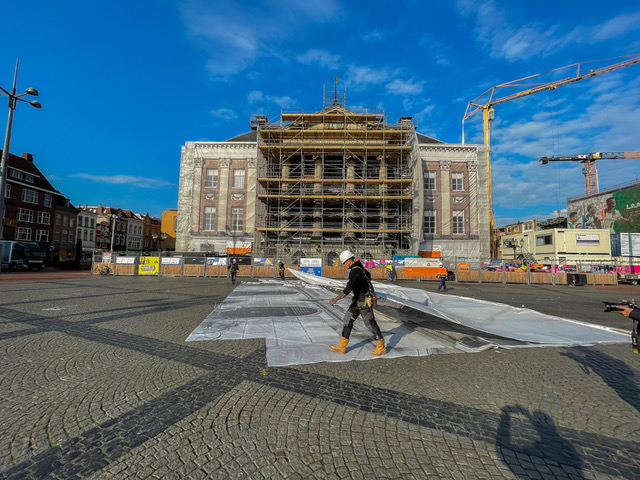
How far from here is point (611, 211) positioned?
174 ft

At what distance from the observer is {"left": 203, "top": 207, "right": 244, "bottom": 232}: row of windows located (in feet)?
114

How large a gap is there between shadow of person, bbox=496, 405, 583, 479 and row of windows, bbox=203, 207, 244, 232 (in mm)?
33687

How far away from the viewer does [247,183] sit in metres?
35.2

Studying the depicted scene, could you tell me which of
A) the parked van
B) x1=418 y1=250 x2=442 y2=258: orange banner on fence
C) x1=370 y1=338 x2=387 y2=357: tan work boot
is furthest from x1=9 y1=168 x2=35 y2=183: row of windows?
x1=370 y1=338 x2=387 y2=357: tan work boot

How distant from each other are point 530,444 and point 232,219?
34.6 meters

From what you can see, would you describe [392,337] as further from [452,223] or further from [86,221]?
[86,221]

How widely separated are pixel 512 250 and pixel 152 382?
66.1 m

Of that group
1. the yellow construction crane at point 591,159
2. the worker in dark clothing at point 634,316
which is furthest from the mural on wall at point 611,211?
the worker in dark clothing at point 634,316

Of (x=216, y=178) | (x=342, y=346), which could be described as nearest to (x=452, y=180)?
(x=216, y=178)

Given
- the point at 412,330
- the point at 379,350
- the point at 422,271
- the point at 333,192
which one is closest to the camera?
the point at 379,350

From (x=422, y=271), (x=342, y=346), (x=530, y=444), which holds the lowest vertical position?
(x=530, y=444)

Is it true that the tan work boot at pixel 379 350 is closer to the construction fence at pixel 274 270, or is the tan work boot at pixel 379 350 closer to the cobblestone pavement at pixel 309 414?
the cobblestone pavement at pixel 309 414

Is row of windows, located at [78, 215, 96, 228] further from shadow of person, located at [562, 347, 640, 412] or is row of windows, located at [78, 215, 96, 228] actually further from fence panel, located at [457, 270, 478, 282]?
shadow of person, located at [562, 347, 640, 412]

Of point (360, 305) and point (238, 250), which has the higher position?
point (238, 250)
